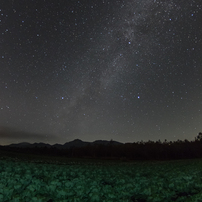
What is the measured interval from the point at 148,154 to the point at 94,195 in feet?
266

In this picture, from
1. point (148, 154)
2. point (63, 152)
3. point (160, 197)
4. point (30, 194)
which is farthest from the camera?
point (63, 152)

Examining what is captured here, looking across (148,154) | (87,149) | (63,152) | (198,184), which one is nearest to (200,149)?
(148,154)

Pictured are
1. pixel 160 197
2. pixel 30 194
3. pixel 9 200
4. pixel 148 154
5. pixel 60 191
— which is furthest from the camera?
pixel 148 154

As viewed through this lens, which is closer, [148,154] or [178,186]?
[178,186]

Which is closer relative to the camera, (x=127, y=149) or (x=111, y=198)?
(x=111, y=198)

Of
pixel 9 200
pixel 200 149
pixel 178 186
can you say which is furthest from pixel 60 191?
pixel 200 149

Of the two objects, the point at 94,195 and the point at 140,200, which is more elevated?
the point at 94,195

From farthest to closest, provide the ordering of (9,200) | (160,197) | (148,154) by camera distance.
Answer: (148,154)
(160,197)
(9,200)

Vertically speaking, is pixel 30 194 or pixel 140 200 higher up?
pixel 30 194

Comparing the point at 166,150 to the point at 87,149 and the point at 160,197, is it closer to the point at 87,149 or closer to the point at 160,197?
the point at 87,149

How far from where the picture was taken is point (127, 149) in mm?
83688

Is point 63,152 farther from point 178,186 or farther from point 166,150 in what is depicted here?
point 178,186

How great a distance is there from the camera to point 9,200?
519 cm

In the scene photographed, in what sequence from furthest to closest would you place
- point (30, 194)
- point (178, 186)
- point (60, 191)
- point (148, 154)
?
point (148, 154)
point (178, 186)
point (60, 191)
point (30, 194)
